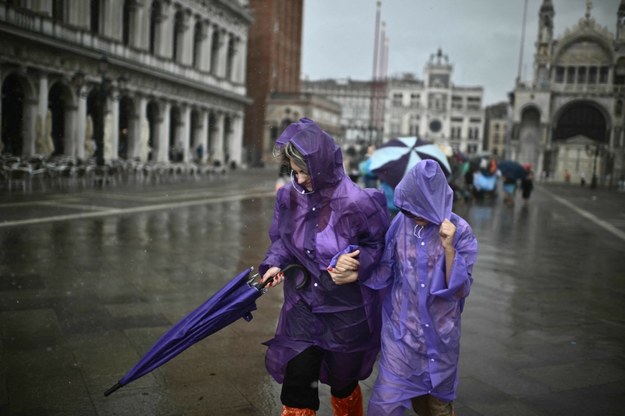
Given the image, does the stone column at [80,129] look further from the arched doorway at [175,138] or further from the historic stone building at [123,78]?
the arched doorway at [175,138]

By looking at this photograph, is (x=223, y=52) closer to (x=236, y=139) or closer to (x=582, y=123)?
(x=236, y=139)

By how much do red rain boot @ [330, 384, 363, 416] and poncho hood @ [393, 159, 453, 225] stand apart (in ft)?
3.61

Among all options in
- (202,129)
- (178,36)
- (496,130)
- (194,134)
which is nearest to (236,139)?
(194,134)

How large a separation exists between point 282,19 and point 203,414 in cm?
6100

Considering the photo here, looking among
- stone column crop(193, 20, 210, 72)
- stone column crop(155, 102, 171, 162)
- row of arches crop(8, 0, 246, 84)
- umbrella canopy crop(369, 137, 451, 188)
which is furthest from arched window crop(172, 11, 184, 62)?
umbrella canopy crop(369, 137, 451, 188)

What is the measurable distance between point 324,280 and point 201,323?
675 millimetres

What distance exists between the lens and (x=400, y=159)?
993cm

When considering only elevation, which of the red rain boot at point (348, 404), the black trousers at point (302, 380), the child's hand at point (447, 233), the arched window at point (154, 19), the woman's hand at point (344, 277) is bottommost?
the red rain boot at point (348, 404)

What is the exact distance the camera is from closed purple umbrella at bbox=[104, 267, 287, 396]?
9.87ft

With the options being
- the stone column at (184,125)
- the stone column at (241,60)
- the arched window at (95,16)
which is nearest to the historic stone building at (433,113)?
the stone column at (241,60)

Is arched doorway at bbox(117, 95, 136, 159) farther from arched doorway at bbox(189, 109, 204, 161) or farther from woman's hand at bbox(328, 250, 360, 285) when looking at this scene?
woman's hand at bbox(328, 250, 360, 285)

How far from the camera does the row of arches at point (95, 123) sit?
25578mm

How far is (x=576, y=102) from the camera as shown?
62219 mm

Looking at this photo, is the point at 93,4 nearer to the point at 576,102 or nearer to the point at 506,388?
the point at 506,388
